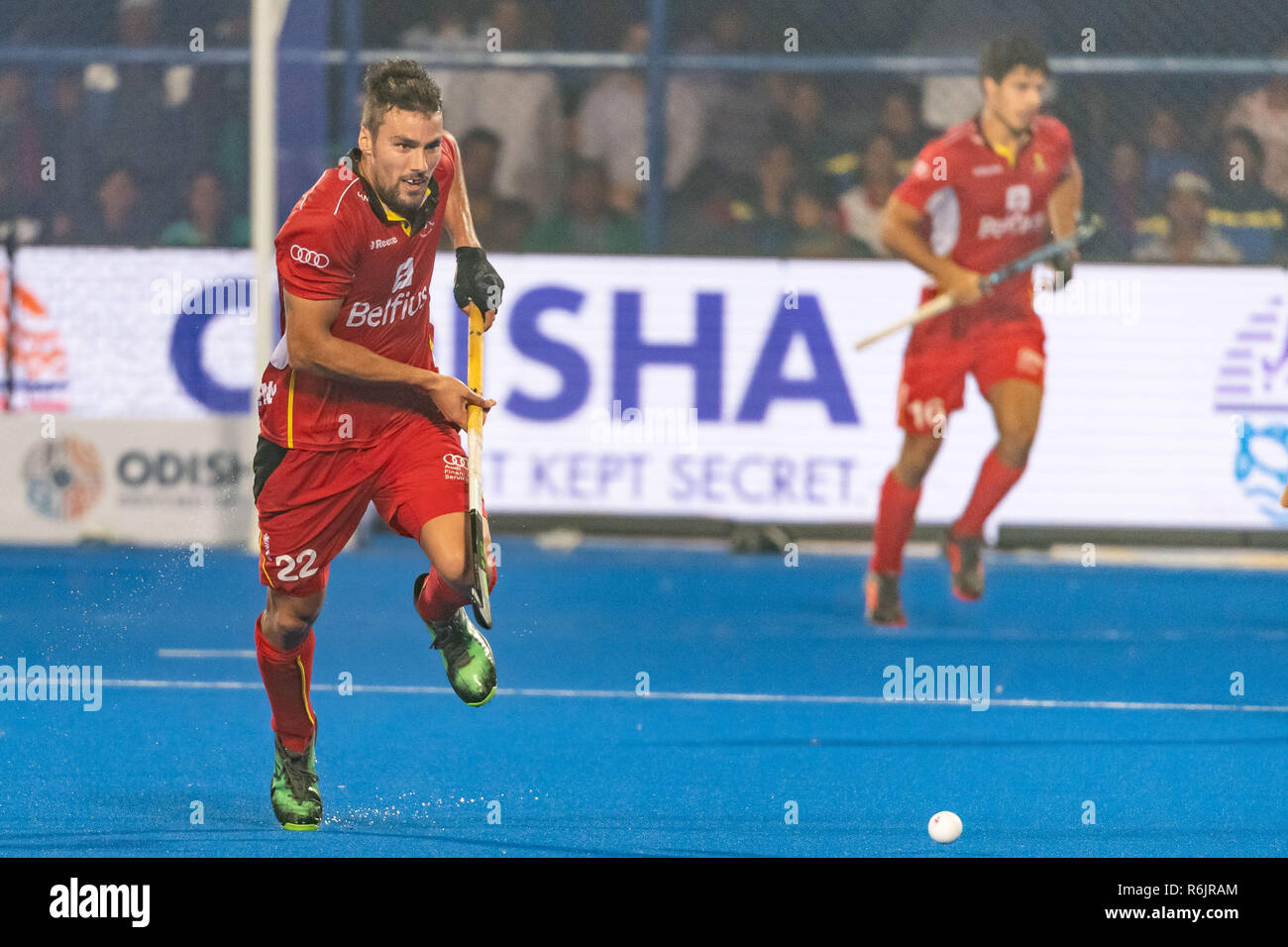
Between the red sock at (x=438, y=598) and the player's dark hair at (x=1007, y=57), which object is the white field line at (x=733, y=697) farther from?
the player's dark hair at (x=1007, y=57)

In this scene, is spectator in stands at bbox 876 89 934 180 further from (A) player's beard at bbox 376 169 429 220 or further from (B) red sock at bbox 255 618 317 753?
(B) red sock at bbox 255 618 317 753

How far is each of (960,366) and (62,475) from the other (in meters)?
4.75

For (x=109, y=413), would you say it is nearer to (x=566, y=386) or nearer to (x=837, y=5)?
(x=566, y=386)

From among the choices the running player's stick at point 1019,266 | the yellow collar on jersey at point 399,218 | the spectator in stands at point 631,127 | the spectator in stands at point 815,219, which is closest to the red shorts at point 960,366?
the running player's stick at point 1019,266

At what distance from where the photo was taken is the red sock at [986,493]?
8609 mm

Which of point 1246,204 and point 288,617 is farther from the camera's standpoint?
point 1246,204

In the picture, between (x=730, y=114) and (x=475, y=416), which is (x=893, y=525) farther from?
(x=475, y=416)

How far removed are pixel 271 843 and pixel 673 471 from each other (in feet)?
19.8

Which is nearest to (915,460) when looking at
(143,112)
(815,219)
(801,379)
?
(801,379)

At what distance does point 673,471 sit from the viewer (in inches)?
408

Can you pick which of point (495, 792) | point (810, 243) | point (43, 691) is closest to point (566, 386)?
point (810, 243)

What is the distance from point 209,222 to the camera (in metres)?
11.0

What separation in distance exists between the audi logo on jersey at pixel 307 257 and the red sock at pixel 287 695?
0.94 m

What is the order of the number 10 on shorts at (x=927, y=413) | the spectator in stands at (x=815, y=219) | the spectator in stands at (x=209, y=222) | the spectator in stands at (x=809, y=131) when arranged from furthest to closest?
the spectator in stands at (x=209, y=222) → the spectator in stands at (x=809, y=131) → the spectator in stands at (x=815, y=219) → the number 10 on shorts at (x=927, y=413)
